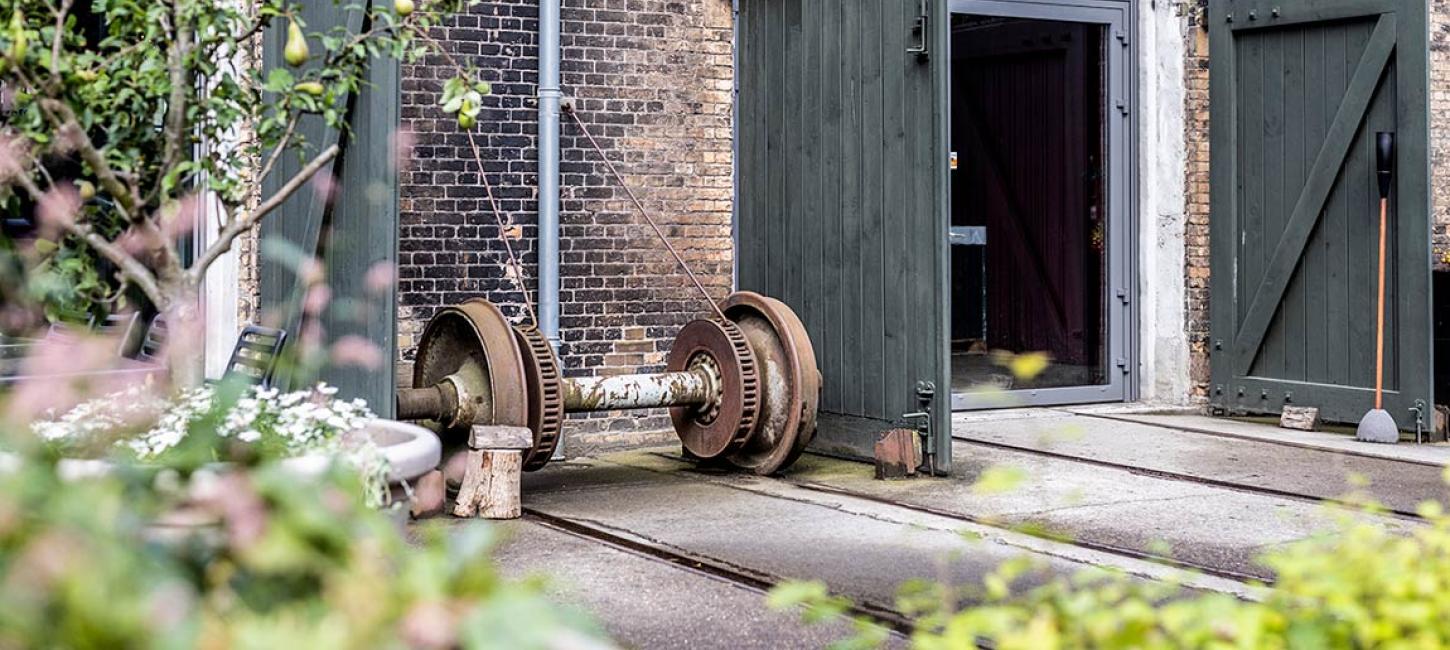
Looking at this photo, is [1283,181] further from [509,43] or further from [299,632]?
[299,632]

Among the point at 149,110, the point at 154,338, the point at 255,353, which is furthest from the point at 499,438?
the point at 149,110

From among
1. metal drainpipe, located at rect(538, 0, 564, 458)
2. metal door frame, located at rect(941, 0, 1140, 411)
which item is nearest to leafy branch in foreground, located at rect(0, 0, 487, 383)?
metal drainpipe, located at rect(538, 0, 564, 458)

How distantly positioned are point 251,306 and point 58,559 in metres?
6.57

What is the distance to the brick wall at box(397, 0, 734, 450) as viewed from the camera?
8195mm

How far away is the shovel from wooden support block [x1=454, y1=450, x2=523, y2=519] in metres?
4.69

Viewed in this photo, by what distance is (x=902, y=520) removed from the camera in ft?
21.1

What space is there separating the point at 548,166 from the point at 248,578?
680 cm

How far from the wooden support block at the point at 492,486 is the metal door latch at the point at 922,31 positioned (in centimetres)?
262

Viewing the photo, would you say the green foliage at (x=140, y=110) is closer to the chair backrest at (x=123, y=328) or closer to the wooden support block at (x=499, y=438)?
the wooden support block at (x=499, y=438)

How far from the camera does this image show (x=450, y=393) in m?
7.12

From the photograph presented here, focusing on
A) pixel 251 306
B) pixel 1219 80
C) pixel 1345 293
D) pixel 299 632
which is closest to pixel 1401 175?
pixel 1345 293

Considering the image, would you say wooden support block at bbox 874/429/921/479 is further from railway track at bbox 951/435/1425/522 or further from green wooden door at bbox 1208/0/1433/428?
green wooden door at bbox 1208/0/1433/428

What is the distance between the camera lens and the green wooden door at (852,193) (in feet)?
25.1

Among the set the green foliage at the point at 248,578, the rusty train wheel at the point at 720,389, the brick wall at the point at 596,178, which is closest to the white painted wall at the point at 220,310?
the brick wall at the point at 596,178
